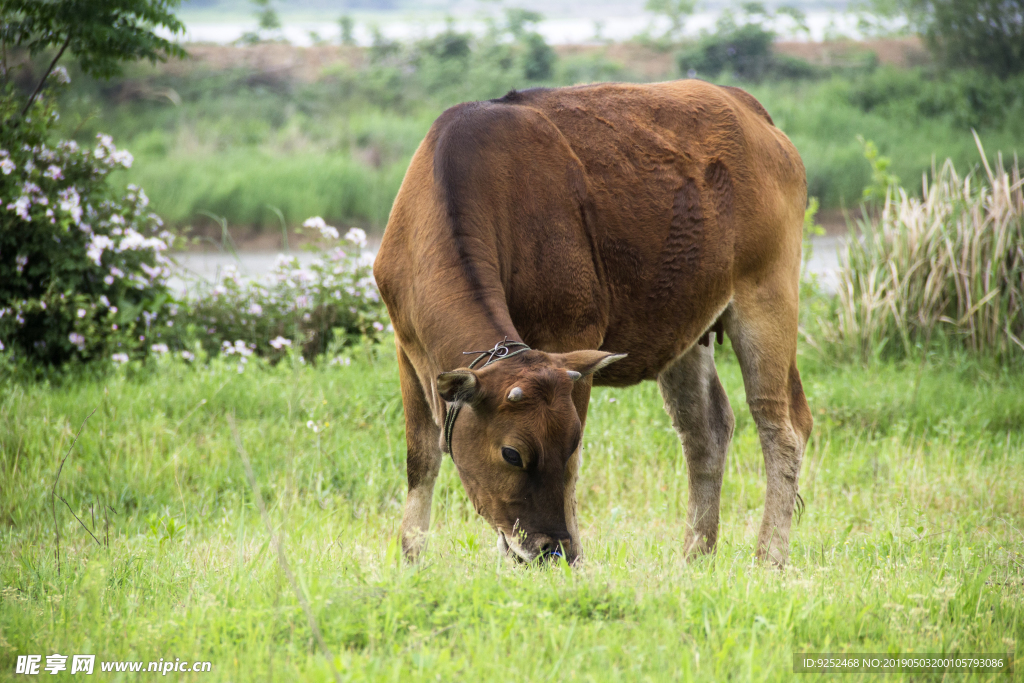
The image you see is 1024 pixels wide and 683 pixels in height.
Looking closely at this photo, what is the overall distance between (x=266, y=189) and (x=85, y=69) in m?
8.88

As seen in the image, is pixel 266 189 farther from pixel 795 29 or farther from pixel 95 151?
pixel 795 29

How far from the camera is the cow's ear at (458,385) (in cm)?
313

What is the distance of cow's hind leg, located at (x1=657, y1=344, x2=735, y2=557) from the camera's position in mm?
5105

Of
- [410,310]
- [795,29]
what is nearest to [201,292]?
[410,310]

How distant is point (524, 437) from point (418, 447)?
3.55ft

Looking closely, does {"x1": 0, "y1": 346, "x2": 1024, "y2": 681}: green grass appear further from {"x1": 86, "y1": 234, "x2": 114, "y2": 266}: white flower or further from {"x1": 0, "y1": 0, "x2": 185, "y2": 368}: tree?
{"x1": 86, "y1": 234, "x2": 114, "y2": 266}: white flower

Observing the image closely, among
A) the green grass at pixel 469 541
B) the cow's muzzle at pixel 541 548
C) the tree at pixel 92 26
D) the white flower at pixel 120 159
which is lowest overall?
the green grass at pixel 469 541

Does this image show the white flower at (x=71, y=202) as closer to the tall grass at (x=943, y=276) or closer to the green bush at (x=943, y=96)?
Answer: the tall grass at (x=943, y=276)

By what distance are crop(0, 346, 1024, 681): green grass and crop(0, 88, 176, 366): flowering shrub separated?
439mm

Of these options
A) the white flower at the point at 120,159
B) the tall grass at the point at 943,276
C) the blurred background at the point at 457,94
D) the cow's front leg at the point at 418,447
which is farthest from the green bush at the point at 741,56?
the cow's front leg at the point at 418,447

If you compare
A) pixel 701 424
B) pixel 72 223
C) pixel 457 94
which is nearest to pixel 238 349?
pixel 72 223

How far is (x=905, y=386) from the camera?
695 cm

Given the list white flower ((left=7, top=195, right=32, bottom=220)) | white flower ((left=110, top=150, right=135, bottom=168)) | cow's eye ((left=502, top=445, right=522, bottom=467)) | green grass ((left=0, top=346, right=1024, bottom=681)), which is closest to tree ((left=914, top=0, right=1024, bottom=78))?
green grass ((left=0, top=346, right=1024, bottom=681))

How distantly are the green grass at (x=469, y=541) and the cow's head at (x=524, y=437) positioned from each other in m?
0.18
